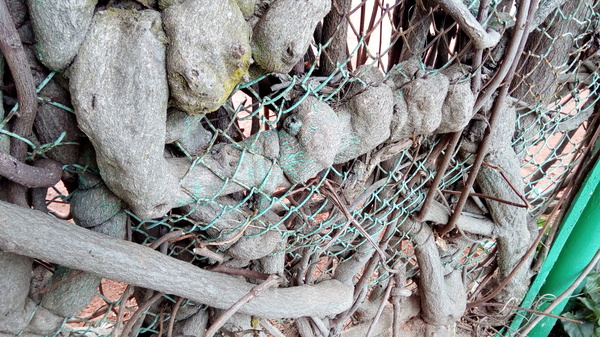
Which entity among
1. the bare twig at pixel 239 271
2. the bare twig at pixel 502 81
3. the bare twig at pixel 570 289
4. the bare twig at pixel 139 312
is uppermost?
the bare twig at pixel 502 81

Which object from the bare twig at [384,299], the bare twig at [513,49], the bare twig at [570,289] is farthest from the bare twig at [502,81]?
the bare twig at [570,289]

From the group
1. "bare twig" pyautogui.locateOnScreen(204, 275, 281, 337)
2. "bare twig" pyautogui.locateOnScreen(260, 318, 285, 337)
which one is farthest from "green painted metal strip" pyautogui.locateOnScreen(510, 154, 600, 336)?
"bare twig" pyautogui.locateOnScreen(204, 275, 281, 337)

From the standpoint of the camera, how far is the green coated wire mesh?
812mm

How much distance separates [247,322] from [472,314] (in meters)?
0.91

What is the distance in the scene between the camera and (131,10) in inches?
23.4

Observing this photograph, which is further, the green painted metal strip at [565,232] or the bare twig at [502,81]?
the green painted metal strip at [565,232]

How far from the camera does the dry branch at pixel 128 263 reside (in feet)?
2.11

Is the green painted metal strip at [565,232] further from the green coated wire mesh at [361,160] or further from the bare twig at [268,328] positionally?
the bare twig at [268,328]

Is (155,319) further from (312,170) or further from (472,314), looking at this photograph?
(472,314)

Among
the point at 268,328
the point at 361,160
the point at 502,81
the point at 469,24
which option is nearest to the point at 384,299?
the point at 268,328

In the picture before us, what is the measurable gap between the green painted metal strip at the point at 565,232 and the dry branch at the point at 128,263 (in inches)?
38.1

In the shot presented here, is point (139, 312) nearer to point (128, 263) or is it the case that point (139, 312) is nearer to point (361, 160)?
point (128, 263)

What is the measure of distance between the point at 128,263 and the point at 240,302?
9.4 inches

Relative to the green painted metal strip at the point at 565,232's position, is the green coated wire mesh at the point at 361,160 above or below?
above
